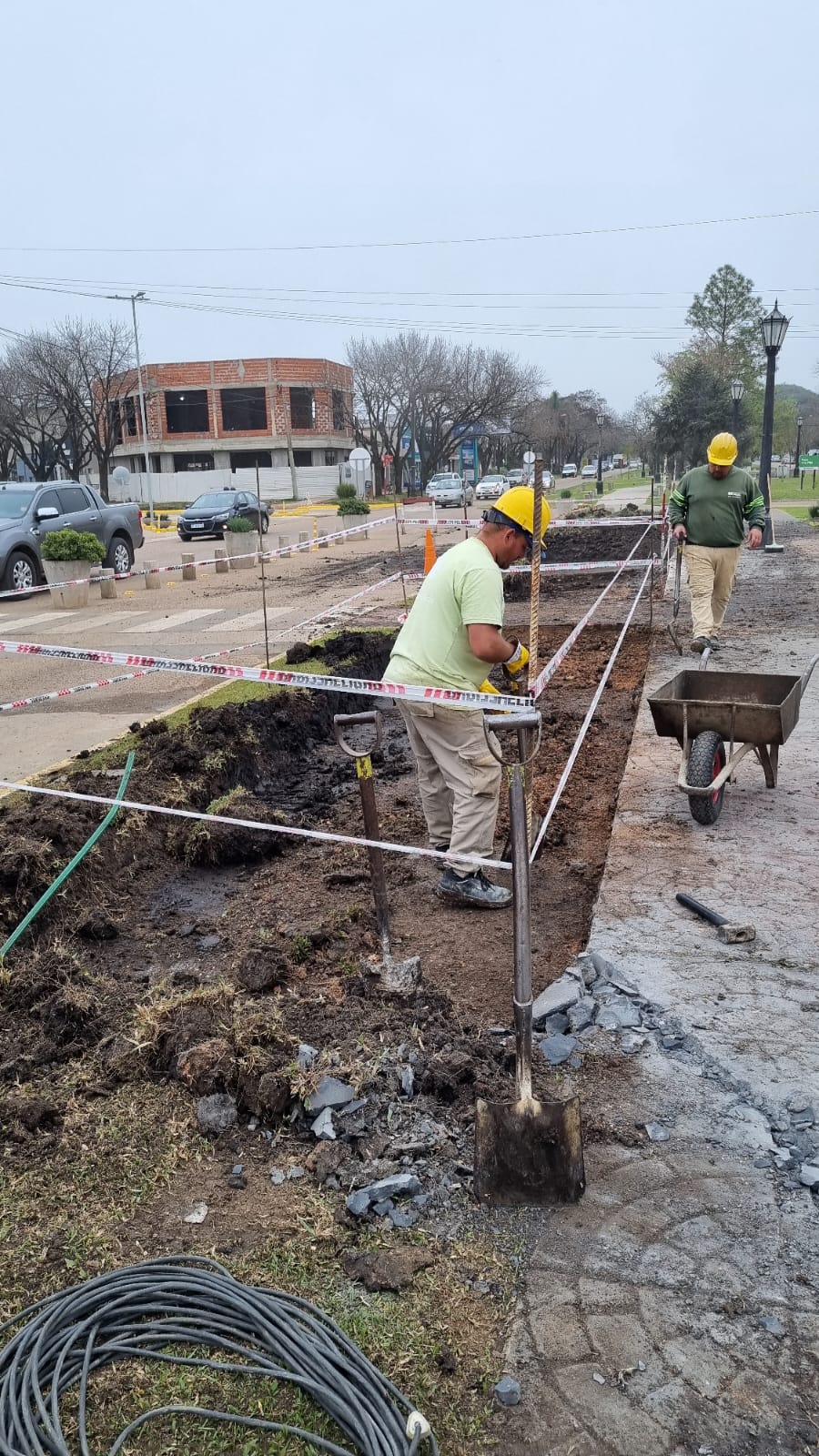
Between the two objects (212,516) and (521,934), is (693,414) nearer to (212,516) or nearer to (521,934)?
(212,516)

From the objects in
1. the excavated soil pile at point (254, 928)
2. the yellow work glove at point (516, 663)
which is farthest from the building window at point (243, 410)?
the yellow work glove at point (516, 663)

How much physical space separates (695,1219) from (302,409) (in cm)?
7556

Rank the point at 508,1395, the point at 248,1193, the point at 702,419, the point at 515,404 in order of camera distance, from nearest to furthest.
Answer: the point at 508,1395 → the point at 248,1193 → the point at 702,419 → the point at 515,404

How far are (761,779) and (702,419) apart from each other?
43.4 metres

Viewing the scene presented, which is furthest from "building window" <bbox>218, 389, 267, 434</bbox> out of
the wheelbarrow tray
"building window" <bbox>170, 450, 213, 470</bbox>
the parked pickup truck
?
the wheelbarrow tray

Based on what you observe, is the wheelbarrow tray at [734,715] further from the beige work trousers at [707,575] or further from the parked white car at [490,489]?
the parked white car at [490,489]

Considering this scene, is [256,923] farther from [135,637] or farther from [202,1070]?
[135,637]

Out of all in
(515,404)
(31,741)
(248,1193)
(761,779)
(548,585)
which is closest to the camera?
(248,1193)

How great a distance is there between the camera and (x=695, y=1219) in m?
2.82

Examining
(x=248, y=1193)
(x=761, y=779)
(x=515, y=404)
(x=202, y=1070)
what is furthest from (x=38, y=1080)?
(x=515, y=404)

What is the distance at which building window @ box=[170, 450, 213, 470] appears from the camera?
74625 millimetres

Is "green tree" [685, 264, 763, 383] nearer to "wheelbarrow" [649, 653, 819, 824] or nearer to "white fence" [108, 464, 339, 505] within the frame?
"white fence" [108, 464, 339, 505]

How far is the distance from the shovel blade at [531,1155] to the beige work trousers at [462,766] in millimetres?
1994

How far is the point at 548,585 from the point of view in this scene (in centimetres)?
1764
